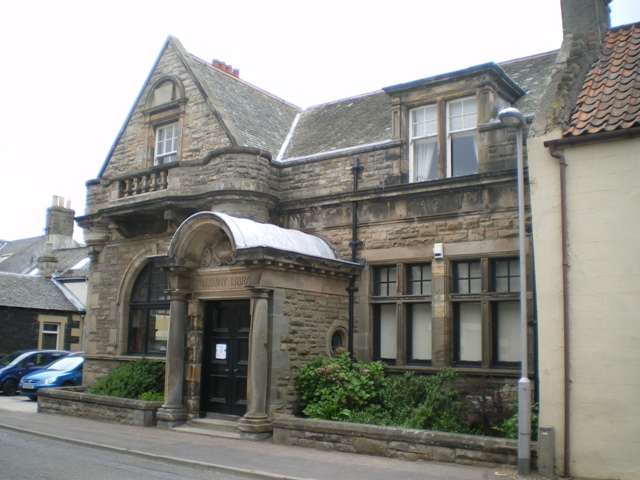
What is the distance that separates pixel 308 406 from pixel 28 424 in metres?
6.77

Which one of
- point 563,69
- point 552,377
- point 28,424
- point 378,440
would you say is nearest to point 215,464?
point 378,440

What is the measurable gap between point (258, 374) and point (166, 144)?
8933mm

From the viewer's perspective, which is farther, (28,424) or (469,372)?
(28,424)

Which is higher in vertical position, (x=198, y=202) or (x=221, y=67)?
(x=221, y=67)

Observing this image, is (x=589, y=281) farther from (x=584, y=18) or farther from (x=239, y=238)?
(x=239, y=238)

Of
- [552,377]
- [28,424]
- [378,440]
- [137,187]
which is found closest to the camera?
[552,377]

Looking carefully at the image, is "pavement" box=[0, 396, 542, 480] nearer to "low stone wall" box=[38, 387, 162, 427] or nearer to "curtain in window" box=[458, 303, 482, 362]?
"low stone wall" box=[38, 387, 162, 427]

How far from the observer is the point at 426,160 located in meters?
15.5

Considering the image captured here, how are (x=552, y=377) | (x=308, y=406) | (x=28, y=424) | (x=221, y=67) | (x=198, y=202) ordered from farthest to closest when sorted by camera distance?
(x=221, y=67) < (x=198, y=202) < (x=28, y=424) < (x=308, y=406) < (x=552, y=377)

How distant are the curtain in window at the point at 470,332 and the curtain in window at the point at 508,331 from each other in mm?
424

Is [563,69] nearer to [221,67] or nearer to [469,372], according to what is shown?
[469,372]

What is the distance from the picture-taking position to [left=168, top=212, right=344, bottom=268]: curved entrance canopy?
1388cm

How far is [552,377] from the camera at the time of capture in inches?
397

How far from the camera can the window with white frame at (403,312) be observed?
589 inches
